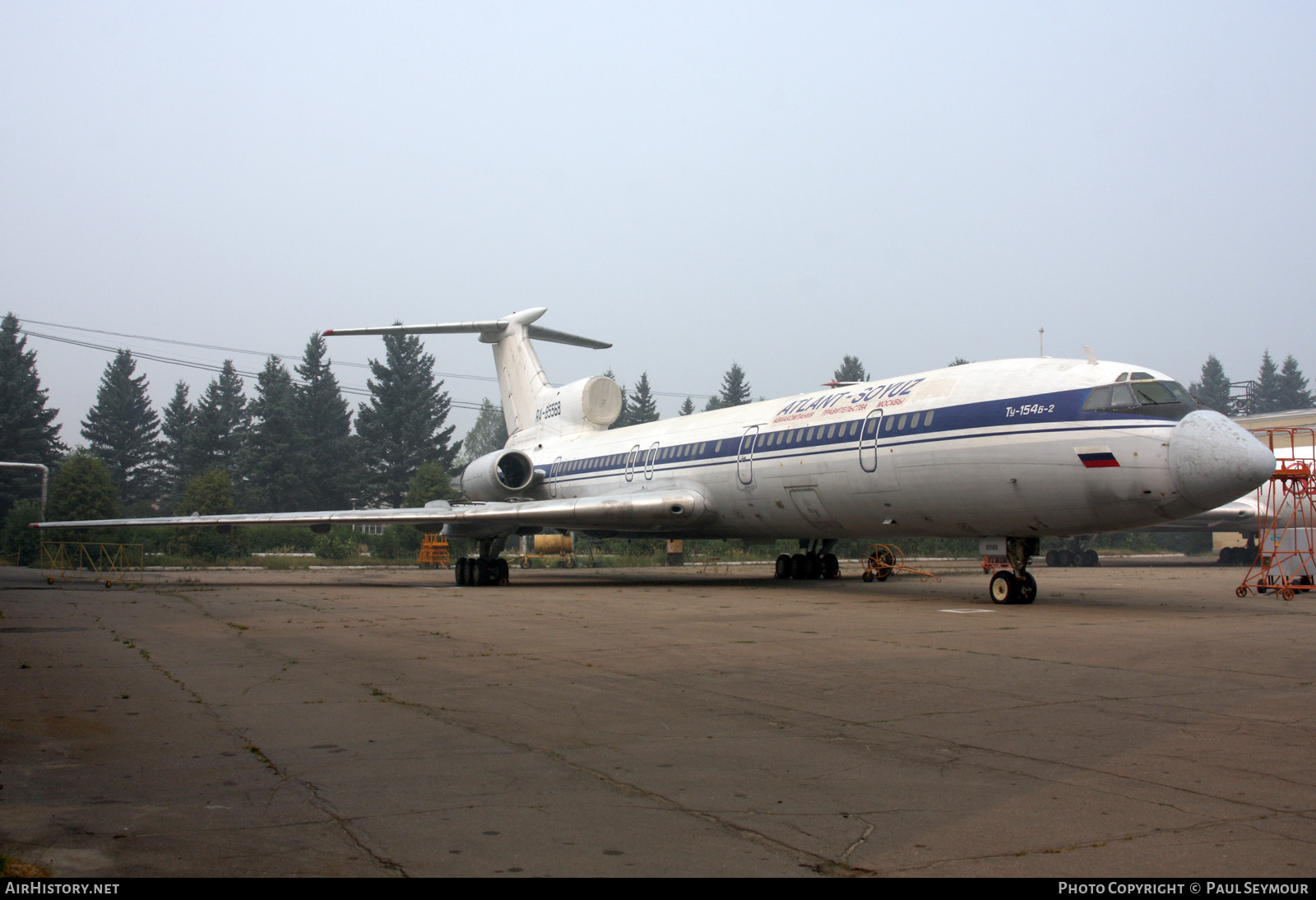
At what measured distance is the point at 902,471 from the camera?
15969mm

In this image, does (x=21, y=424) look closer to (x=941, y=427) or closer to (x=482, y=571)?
(x=482, y=571)

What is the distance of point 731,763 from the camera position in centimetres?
521

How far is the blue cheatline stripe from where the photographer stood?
1373cm

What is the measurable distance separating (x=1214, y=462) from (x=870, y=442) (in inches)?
214

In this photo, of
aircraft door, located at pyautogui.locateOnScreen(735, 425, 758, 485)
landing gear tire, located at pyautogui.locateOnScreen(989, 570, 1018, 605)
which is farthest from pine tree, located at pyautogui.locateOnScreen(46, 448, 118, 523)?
landing gear tire, located at pyautogui.locateOnScreen(989, 570, 1018, 605)

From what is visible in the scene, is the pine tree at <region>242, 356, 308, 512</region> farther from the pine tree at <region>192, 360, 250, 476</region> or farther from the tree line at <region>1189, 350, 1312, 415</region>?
the tree line at <region>1189, 350, 1312, 415</region>

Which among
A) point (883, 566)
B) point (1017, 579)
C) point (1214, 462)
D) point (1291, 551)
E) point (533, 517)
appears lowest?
point (883, 566)

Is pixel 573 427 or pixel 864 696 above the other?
pixel 573 427

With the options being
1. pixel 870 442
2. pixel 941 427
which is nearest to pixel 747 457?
pixel 870 442

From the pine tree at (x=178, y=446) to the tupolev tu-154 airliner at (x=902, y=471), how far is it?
55.8 meters

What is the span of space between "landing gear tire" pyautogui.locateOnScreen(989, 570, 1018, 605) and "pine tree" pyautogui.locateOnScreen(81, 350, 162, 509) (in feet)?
250

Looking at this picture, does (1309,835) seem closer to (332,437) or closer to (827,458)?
(827,458)
